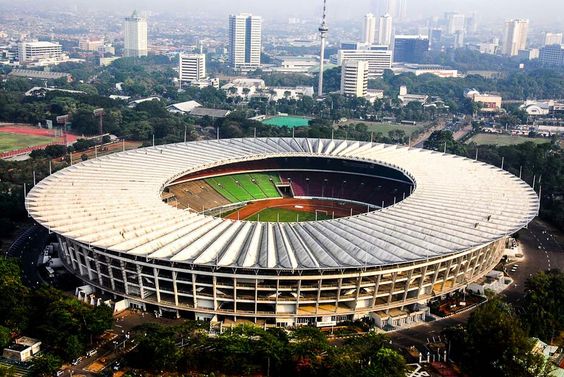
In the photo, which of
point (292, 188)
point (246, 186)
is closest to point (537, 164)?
point (292, 188)

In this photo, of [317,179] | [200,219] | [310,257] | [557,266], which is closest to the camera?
[310,257]

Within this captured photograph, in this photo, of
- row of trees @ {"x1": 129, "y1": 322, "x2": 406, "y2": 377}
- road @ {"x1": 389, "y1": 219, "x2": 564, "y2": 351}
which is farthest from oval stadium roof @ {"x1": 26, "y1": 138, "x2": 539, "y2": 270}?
road @ {"x1": 389, "y1": 219, "x2": 564, "y2": 351}

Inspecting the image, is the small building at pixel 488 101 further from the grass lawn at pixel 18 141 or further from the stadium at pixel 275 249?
the grass lawn at pixel 18 141

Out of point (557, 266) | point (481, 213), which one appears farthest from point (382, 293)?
point (557, 266)

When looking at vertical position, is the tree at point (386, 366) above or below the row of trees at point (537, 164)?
below

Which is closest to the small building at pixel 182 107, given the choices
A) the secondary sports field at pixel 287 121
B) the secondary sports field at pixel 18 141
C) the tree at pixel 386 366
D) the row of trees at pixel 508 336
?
the secondary sports field at pixel 287 121

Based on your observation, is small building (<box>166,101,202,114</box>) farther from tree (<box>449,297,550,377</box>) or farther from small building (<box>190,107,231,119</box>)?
tree (<box>449,297,550,377</box>)

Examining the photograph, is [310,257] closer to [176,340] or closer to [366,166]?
[176,340]

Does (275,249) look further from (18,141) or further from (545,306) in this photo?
(18,141)
